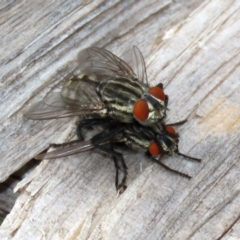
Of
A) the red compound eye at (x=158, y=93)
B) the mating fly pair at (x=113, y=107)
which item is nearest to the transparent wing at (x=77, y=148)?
the mating fly pair at (x=113, y=107)

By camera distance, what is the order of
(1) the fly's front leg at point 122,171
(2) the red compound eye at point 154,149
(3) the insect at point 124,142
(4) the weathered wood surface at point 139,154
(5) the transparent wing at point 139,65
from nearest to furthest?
(4) the weathered wood surface at point 139,154 → (1) the fly's front leg at point 122,171 → (3) the insect at point 124,142 → (2) the red compound eye at point 154,149 → (5) the transparent wing at point 139,65

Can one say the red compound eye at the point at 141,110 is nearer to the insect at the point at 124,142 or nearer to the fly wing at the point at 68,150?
the insect at the point at 124,142

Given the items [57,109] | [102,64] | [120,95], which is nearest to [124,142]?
[120,95]

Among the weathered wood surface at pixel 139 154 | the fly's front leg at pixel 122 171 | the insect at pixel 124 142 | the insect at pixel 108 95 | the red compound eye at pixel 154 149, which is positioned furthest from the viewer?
the insect at pixel 108 95

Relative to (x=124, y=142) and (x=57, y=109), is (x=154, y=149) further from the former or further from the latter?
(x=57, y=109)

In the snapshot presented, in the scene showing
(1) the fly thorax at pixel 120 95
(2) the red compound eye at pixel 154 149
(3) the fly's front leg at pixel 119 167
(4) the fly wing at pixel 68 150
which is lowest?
(2) the red compound eye at pixel 154 149

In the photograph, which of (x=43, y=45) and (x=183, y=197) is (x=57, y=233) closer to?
(x=183, y=197)

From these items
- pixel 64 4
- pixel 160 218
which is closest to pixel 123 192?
pixel 160 218
